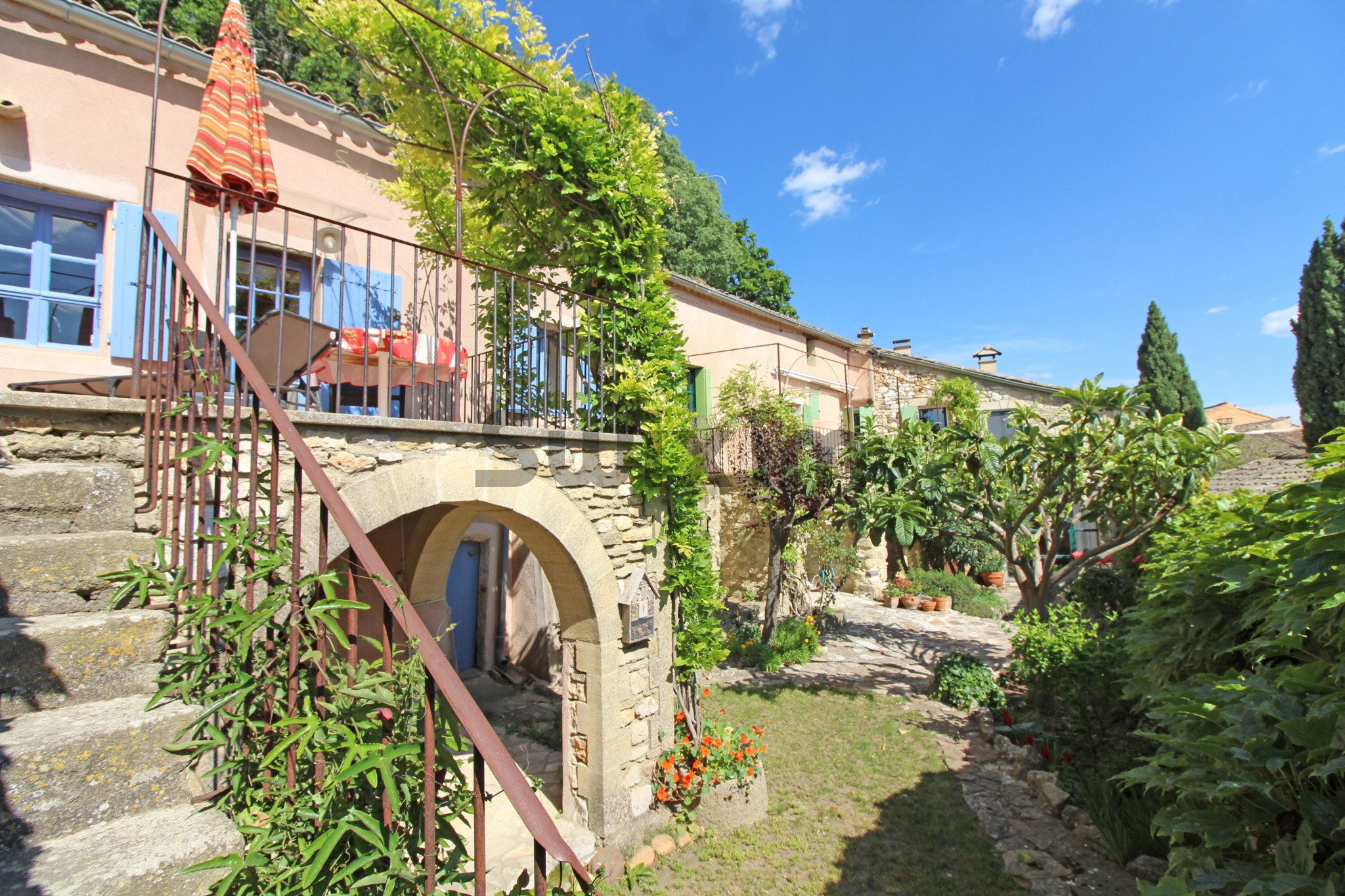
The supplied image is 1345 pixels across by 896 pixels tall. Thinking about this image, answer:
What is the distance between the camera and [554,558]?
15.5 feet

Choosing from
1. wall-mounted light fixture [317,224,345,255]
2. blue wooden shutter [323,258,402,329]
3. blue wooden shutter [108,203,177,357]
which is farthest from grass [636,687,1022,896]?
wall-mounted light fixture [317,224,345,255]

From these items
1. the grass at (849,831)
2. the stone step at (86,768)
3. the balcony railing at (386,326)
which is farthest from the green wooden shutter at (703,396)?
the stone step at (86,768)

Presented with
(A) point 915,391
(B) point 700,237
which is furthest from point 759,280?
(A) point 915,391

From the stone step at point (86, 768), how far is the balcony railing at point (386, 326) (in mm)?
1468

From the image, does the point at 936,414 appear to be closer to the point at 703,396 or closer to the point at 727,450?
the point at 727,450

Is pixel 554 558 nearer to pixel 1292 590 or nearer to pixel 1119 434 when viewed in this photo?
pixel 1292 590

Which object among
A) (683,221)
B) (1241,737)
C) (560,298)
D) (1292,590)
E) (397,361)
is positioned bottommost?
(1241,737)

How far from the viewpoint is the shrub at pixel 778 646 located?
934cm

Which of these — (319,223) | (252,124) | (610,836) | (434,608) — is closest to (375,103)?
(319,223)

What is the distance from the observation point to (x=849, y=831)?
16.6 feet

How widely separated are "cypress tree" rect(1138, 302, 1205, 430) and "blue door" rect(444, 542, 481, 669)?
67.2 ft

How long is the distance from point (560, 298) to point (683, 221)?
557 inches

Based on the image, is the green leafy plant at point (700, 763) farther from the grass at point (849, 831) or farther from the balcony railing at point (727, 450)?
the balcony railing at point (727, 450)

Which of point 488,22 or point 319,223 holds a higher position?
point 488,22
